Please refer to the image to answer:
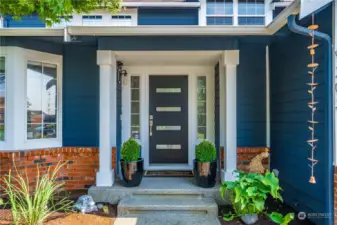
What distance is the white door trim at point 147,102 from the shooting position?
201 inches

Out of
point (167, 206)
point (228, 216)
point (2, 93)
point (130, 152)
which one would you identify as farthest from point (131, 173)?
point (2, 93)

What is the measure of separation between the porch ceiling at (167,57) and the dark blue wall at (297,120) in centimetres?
99

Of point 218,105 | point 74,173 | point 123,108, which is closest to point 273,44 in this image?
point 218,105

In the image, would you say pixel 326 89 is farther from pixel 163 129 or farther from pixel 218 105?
pixel 163 129

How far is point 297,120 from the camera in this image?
3590 mm

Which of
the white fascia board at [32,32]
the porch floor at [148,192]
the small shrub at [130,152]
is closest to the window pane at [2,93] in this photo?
the white fascia board at [32,32]

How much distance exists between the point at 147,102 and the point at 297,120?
267 cm

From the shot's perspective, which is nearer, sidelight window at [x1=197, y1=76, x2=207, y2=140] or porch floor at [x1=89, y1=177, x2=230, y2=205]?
porch floor at [x1=89, y1=177, x2=230, y2=205]

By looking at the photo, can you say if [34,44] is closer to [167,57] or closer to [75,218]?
[167,57]

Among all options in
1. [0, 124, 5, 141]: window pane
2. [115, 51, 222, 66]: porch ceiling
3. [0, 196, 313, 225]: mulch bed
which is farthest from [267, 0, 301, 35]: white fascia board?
[0, 124, 5, 141]: window pane

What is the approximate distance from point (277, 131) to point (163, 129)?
6.77 feet

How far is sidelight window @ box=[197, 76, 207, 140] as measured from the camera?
203 inches

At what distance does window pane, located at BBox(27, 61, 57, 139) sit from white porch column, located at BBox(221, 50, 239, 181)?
282 centimetres

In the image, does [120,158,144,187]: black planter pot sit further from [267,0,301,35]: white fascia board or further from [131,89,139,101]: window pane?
[267,0,301,35]: white fascia board
